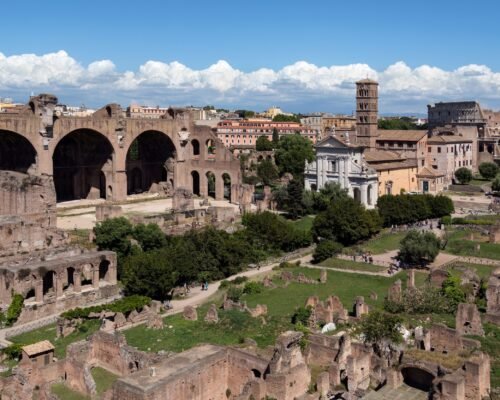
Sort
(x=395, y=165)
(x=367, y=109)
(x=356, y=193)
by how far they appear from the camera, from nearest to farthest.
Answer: (x=356, y=193) < (x=395, y=165) < (x=367, y=109)

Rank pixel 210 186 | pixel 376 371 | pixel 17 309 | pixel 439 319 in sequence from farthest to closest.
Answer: pixel 210 186 < pixel 17 309 < pixel 439 319 < pixel 376 371

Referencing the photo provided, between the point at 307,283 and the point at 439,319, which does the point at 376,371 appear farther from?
the point at 307,283

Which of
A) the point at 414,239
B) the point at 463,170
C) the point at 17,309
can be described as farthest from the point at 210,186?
the point at 17,309

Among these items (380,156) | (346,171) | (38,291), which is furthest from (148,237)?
(380,156)

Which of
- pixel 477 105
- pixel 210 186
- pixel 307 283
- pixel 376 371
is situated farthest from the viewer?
pixel 477 105

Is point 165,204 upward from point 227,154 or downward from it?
downward

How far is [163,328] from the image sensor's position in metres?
32.5

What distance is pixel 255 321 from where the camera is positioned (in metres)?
32.1

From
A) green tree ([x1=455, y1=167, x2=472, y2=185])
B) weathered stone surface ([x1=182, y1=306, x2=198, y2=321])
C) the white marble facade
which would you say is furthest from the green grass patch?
green tree ([x1=455, y1=167, x2=472, y2=185])

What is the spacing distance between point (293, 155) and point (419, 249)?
46.7 meters

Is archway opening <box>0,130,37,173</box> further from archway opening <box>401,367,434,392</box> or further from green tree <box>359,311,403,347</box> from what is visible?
archway opening <box>401,367,434,392</box>

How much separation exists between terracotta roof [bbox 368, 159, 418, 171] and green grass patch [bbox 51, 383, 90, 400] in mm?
45838

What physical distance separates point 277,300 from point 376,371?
1360 cm

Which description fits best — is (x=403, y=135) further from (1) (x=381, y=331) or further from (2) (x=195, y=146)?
(1) (x=381, y=331)
